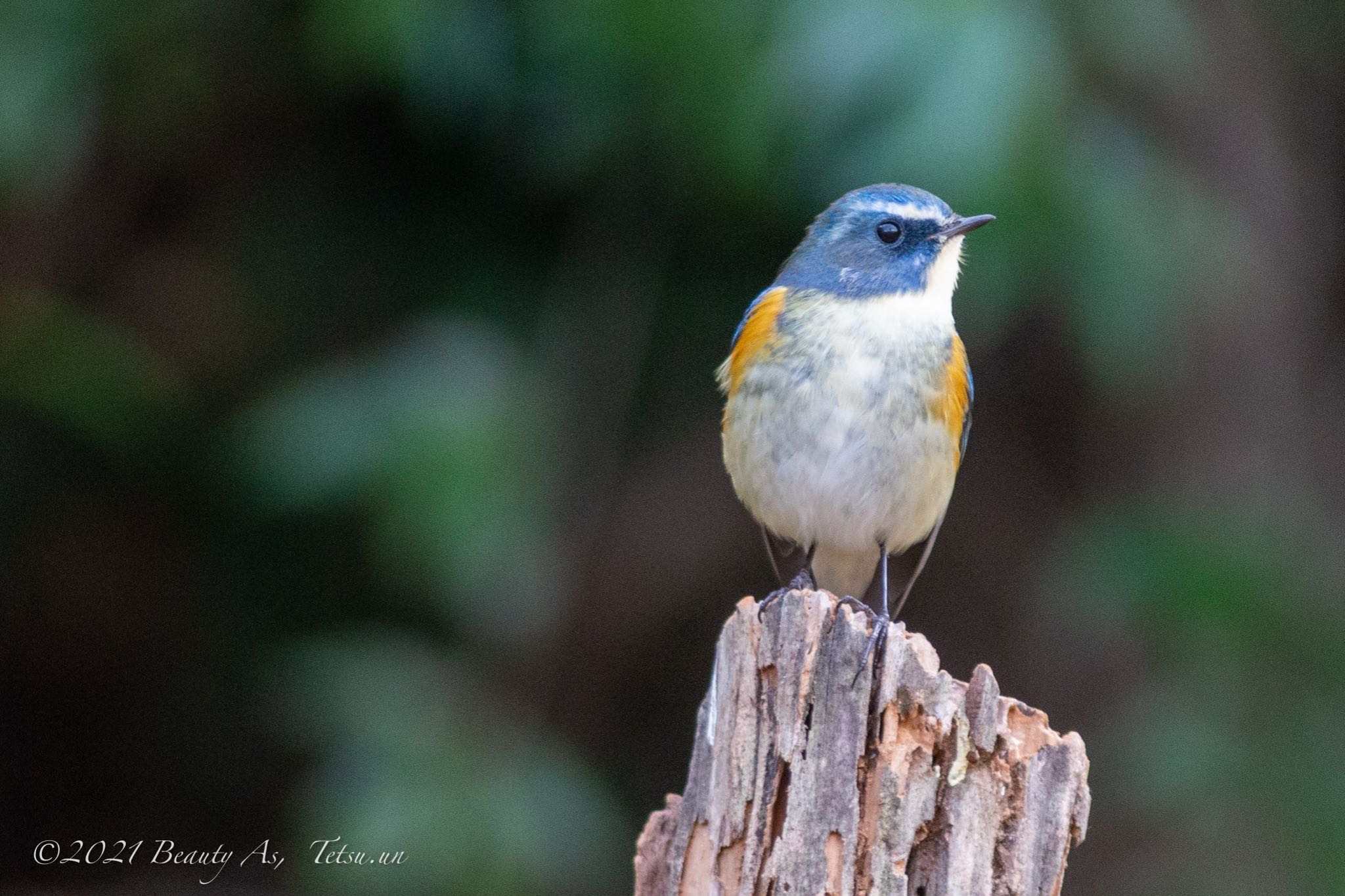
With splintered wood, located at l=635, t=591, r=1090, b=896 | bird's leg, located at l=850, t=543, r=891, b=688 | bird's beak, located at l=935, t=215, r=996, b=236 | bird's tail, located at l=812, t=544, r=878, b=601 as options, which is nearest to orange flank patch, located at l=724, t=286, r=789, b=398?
bird's beak, located at l=935, t=215, r=996, b=236

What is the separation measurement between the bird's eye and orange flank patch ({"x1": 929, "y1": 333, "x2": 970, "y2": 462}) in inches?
13.8

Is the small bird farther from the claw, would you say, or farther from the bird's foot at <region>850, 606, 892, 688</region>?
the bird's foot at <region>850, 606, 892, 688</region>

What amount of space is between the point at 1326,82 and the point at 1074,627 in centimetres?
282

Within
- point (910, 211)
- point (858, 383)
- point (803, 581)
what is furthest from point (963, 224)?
point (803, 581)

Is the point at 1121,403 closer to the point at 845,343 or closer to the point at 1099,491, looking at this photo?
the point at 1099,491

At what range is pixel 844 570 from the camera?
4.69 m

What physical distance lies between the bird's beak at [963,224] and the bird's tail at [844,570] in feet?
3.40

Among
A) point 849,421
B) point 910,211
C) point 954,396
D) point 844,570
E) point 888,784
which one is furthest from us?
point 844,570

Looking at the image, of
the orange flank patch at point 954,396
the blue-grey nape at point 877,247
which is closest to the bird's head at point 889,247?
the blue-grey nape at point 877,247

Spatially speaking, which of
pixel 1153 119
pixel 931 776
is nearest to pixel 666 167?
pixel 1153 119

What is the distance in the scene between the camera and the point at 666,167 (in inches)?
208

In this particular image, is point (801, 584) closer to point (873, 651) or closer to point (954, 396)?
point (954, 396)

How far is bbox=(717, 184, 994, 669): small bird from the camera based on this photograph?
4.01 metres

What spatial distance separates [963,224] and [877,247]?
0.26 meters
